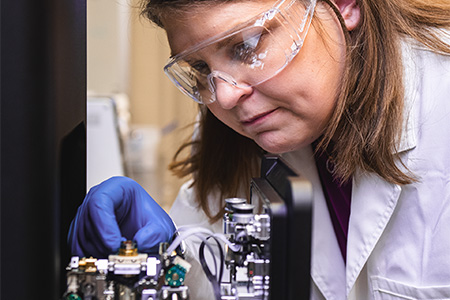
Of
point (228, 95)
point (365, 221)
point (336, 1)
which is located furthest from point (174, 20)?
point (365, 221)

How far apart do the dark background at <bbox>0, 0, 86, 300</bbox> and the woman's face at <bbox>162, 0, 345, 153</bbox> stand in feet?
0.84

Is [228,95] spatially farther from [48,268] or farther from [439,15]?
[439,15]

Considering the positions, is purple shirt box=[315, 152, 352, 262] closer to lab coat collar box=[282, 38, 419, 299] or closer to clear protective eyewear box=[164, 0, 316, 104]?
lab coat collar box=[282, 38, 419, 299]

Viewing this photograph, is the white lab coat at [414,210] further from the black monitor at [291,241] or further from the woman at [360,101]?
the black monitor at [291,241]

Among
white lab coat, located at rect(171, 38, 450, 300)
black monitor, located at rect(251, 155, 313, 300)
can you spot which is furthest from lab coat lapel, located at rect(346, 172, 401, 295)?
black monitor, located at rect(251, 155, 313, 300)

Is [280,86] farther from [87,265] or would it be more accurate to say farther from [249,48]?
[87,265]

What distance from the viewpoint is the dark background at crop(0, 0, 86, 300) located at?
2.14ft

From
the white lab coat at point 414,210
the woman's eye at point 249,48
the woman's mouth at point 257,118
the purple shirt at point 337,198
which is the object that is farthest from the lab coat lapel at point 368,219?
the woman's eye at point 249,48

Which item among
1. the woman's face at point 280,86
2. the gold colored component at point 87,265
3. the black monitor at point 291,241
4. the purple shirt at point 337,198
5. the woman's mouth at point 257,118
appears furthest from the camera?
the purple shirt at point 337,198

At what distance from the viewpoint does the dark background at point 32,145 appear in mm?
653

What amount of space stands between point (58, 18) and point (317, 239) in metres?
0.84

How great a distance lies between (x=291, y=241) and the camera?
0.58 m

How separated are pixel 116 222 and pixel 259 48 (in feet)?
1.40

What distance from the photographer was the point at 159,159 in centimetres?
425
